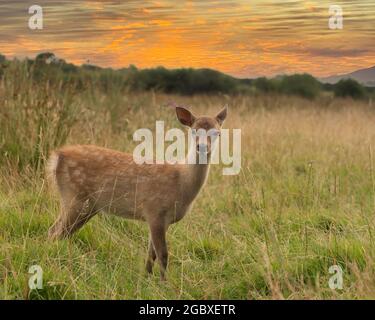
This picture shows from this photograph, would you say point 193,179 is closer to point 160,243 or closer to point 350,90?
point 160,243

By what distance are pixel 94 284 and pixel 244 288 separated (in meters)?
1.13

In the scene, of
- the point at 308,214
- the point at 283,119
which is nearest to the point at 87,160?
the point at 308,214

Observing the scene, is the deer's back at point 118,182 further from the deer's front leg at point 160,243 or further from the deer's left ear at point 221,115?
the deer's left ear at point 221,115

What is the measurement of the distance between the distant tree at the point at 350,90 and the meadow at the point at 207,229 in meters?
14.5

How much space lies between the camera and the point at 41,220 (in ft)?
19.9

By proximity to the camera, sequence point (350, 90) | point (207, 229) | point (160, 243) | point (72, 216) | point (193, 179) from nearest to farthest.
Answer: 1. point (160, 243)
2. point (193, 179)
3. point (72, 216)
4. point (207, 229)
5. point (350, 90)

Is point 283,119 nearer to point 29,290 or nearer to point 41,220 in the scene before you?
point 41,220

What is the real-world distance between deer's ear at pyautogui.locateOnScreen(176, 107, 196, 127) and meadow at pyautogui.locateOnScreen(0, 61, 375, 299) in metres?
0.90

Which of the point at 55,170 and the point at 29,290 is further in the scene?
the point at 55,170

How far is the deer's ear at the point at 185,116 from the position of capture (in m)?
5.49

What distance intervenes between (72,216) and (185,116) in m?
1.32

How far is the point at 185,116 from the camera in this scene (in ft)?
18.2

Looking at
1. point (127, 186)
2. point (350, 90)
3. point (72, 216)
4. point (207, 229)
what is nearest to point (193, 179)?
point (127, 186)

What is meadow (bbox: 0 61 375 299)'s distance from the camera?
472 centimetres
